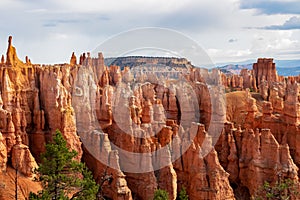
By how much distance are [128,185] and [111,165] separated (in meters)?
2.34

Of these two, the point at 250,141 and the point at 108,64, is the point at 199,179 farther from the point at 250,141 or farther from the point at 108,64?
the point at 108,64

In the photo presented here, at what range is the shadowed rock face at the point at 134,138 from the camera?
2812 cm

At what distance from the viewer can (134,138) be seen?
30.1 meters

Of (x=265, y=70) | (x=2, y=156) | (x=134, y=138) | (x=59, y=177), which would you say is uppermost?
(x=265, y=70)

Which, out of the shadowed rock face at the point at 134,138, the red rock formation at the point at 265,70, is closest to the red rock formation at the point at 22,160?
the shadowed rock face at the point at 134,138

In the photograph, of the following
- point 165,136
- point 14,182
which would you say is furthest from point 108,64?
point 14,182

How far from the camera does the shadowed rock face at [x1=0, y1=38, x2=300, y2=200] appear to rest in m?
28.1

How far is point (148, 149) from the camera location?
28734 millimetres

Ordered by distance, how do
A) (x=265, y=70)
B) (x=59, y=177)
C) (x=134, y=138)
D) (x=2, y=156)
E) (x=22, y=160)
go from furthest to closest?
1. (x=265, y=70)
2. (x=134, y=138)
3. (x=22, y=160)
4. (x=2, y=156)
5. (x=59, y=177)

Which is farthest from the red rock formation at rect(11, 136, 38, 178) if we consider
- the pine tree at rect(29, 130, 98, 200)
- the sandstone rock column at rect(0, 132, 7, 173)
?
the pine tree at rect(29, 130, 98, 200)

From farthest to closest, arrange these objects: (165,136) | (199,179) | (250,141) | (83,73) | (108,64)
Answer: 1. (108,64)
2. (83,73)
3. (250,141)
4. (165,136)
5. (199,179)

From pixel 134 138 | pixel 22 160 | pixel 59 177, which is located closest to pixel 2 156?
pixel 22 160

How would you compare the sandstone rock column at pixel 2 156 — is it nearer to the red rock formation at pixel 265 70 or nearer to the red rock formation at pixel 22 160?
the red rock formation at pixel 22 160

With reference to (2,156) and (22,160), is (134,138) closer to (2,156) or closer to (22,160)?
(22,160)
